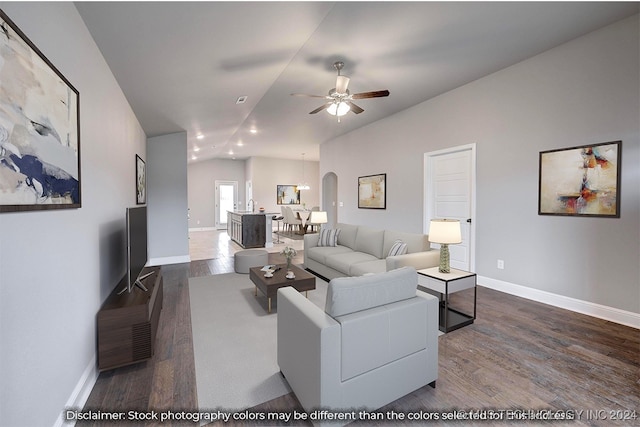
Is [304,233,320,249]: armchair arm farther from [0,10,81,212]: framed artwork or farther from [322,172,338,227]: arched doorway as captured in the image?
[322,172,338,227]: arched doorway

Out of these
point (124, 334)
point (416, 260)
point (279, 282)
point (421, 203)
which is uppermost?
point (421, 203)

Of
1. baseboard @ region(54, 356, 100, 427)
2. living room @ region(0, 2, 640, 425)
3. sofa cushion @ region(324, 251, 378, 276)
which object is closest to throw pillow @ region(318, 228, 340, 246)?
sofa cushion @ region(324, 251, 378, 276)

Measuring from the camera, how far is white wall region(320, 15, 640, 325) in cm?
276

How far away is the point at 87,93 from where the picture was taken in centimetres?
205

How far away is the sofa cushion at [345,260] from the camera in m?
3.70

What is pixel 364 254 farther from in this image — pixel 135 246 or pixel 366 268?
pixel 135 246

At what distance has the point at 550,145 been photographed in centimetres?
331

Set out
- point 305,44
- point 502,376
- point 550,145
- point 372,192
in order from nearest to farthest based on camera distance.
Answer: point 502,376 → point 305,44 → point 550,145 → point 372,192

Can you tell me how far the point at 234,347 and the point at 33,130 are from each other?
2.00m

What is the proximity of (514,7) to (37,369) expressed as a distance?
421cm

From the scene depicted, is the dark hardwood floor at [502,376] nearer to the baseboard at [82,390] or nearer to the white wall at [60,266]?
the baseboard at [82,390]

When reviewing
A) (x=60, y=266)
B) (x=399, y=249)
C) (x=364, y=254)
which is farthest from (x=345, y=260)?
(x=60, y=266)

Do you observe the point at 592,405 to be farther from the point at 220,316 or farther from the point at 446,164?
the point at 446,164

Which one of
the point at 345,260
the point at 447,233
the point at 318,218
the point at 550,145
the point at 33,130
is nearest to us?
the point at 33,130
